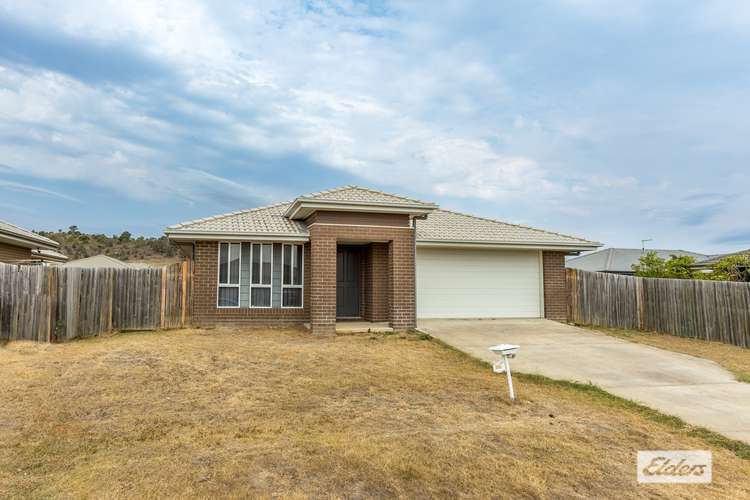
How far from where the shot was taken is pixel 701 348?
11.4m

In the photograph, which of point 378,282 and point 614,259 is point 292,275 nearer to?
point 378,282

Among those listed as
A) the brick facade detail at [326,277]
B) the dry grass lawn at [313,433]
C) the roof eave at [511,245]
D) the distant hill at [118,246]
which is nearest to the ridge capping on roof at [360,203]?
the brick facade detail at [326,277]

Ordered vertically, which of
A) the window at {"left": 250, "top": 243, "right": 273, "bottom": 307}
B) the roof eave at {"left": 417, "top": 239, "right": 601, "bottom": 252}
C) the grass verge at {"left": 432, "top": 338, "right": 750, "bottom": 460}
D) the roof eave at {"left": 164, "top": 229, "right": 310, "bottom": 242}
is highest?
the roof eave at {"left": 164, "top": 229, "right": 310, "bottom": 242}

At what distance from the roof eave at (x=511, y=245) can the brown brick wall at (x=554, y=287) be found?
1.59 feet

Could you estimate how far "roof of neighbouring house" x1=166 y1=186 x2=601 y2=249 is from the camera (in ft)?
42.7

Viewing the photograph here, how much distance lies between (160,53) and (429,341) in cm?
1084

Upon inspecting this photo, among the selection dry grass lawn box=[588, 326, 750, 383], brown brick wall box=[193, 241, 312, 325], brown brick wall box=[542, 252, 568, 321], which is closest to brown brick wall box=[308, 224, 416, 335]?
brown brick wall box=[193, 241, 312, 325]

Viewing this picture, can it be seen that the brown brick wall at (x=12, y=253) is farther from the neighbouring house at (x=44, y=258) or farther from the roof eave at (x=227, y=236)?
the roof eave at (x=227, y=236)

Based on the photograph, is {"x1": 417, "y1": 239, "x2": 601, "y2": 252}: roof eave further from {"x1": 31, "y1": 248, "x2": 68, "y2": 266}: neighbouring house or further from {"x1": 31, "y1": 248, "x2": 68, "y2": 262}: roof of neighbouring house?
{"x1": 31, "y1": 248, "x2": 68, "y2": 262}: roof of neighbouring house

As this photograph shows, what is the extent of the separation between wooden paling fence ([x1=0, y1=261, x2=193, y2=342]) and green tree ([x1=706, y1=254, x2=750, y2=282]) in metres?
18.4

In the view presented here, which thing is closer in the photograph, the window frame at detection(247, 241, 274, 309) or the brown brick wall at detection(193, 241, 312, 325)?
the brown brick wall at detection(193, 241, 312, 325)

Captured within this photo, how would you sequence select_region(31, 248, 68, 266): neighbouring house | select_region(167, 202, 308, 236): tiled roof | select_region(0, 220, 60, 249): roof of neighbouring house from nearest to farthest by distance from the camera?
select_region(167, 202, 308, 236): tiled roof, select_region(0, 220, 60, 249): roof of neighbouring house, select_region(31, 248, 68, 266): neighbouring house

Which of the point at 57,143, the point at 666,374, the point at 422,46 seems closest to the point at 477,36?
the point at 422,46

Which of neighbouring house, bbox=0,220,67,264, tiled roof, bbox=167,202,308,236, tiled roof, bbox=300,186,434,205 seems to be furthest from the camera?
neighbouring house, bbox=0,220,67,264
